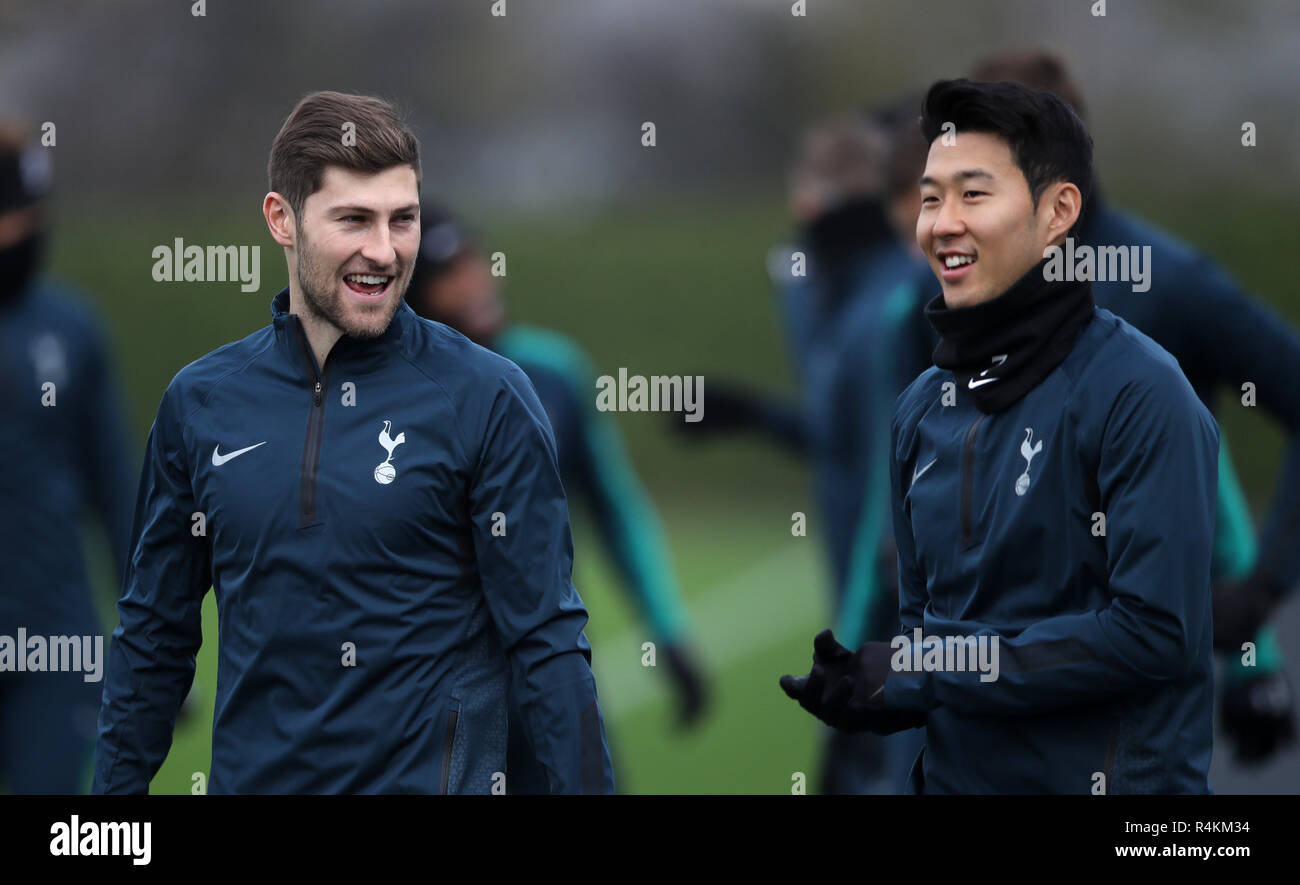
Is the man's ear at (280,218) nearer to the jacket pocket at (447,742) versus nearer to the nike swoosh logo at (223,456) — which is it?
the nike swoosh logo at (223,456)

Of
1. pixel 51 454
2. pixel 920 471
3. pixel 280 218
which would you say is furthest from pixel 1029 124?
pixel 51 454

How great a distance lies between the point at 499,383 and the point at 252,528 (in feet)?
1.40

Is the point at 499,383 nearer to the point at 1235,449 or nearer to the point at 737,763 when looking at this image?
the point at 737,763

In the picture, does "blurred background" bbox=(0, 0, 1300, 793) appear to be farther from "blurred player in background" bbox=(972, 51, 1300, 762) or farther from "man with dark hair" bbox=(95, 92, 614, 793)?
"man with dark hair" bbox=(95, 92, 614, 793)

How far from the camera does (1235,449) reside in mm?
11906

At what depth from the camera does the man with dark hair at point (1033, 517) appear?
281cm

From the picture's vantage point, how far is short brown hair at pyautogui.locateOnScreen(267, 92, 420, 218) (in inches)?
121

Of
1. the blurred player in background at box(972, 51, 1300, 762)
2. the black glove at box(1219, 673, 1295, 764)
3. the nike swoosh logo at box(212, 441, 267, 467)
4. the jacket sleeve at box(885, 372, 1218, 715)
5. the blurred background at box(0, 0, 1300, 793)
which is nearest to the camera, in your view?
the jacket sleeve at box(885, 372, 1218, 715)

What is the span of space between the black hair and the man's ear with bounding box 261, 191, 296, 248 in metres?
1.02

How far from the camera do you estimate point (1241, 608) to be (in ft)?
14.4

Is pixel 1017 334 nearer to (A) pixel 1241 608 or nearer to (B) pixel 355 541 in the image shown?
(B) pixel 355 541

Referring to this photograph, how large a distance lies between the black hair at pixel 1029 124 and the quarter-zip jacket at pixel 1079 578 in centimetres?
23

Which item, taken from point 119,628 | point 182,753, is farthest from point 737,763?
point 119,628

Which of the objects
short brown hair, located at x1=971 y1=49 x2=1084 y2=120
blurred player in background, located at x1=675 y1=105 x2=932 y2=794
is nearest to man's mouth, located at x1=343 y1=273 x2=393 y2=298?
short brown hair, located at x1=971 y1=49 x2=1084 y2=120
